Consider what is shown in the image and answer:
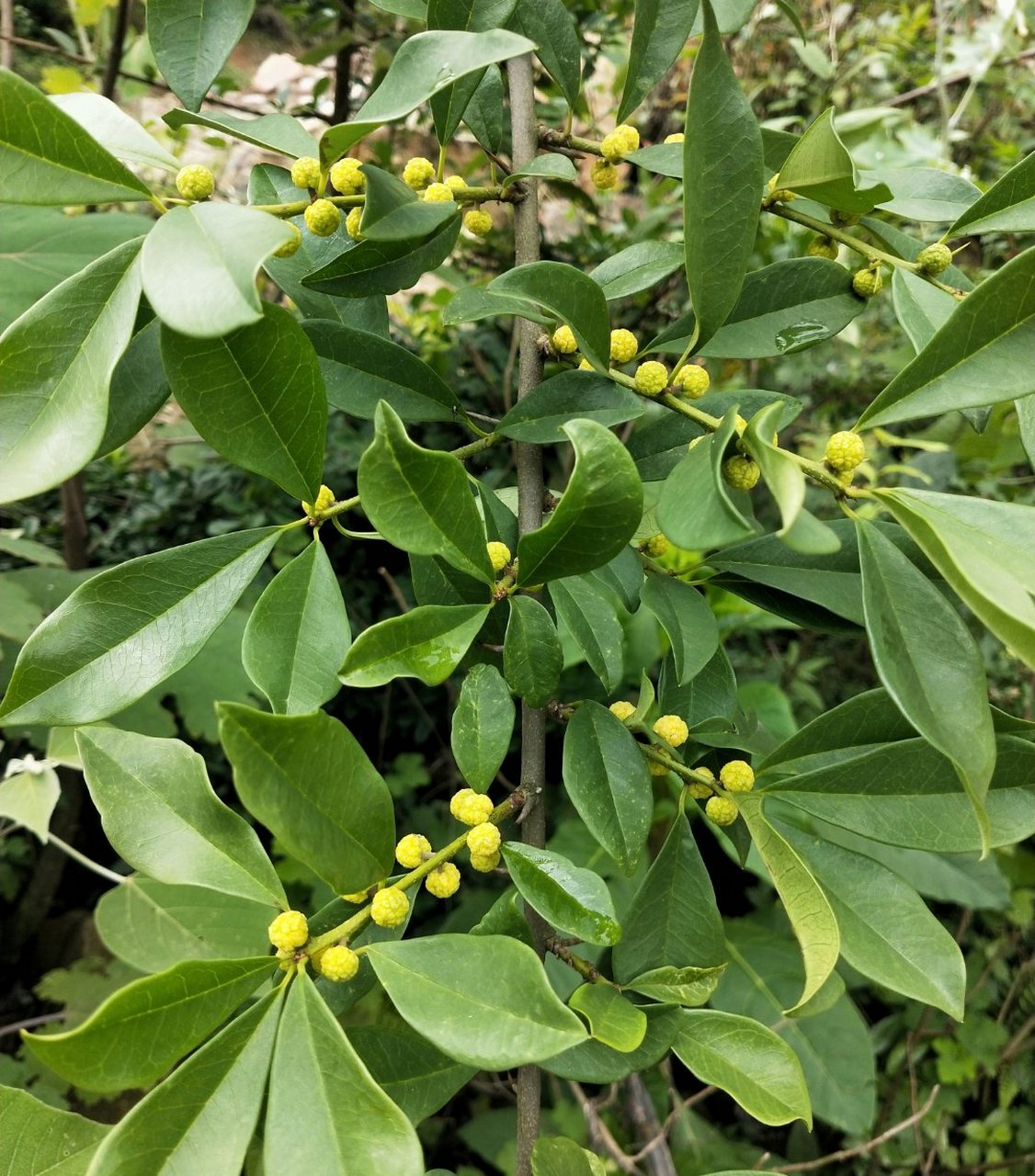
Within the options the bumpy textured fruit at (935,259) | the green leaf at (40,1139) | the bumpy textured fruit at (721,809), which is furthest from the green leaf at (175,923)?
the bumpy textured fruit at (935,259)

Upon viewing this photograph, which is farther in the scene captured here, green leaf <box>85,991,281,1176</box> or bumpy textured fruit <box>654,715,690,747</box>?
bumpy textured fruit <box>654,715,690,747</box>

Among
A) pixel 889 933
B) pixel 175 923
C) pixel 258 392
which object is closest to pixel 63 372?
pixel 258 392

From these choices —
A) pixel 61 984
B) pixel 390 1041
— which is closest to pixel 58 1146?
pixel 390 1041

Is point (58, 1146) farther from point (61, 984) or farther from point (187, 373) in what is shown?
point (61, 984)

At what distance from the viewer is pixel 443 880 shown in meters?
0.34

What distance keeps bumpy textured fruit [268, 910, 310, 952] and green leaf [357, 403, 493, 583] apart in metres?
0.14

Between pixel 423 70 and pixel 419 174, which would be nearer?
pixel 423 70

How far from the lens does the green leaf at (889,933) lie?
0.34 metres

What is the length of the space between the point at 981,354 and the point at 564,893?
0.25m

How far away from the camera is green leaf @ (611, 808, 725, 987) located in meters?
0.40

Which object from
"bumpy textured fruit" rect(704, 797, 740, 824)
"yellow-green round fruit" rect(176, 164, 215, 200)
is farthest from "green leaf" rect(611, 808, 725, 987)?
"yellow-green round fruit" rect(176, 164, 215, 200)

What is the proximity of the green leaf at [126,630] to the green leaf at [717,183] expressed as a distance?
0.65ft

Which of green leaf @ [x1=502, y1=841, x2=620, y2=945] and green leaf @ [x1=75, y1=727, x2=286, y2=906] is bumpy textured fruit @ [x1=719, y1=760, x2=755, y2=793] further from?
green leaf @ [x1=75, y1=727, x2=286, y2=906]

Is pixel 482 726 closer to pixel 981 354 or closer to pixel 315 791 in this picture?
pixel 315 791
